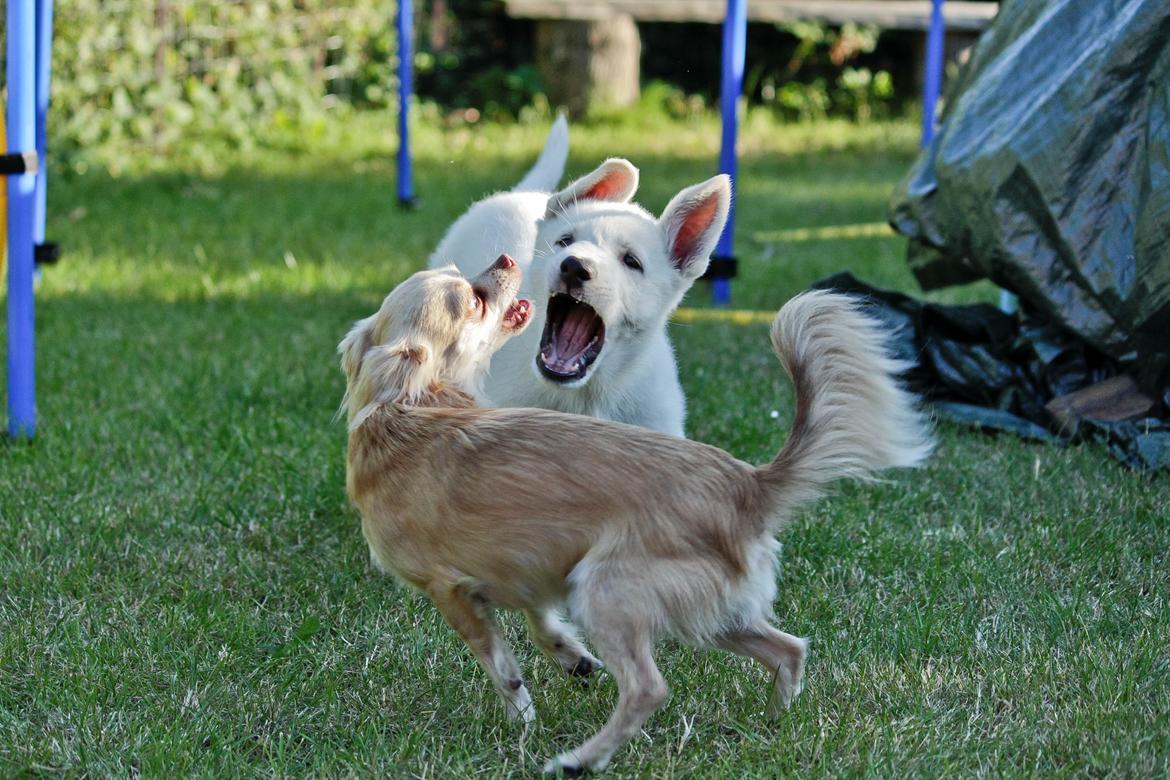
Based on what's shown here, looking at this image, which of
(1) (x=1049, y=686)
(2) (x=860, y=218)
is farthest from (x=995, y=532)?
(2) (x=860, y=218)

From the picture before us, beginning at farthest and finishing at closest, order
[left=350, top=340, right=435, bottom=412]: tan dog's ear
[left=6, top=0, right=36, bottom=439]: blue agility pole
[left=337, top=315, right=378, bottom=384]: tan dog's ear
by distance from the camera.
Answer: [left=6, top=0, right=36, bottom=439]: blue agility pole → [left=337, top=315, right=378, bottom=384]: tan dog's ear → [left=350, top=340, right=435, bottom=412]: tan dog's ear

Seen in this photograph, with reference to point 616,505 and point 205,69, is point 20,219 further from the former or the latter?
point 205,69

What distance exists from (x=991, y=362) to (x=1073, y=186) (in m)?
0.73

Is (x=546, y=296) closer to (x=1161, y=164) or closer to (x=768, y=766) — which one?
(x=768, y=766)

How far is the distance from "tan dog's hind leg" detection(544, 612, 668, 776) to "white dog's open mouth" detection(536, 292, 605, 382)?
4.14 feet

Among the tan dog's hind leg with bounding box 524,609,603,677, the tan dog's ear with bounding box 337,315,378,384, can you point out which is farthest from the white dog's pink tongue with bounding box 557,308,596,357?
the tan dog's hind leg with bounding box 524,609,603,677

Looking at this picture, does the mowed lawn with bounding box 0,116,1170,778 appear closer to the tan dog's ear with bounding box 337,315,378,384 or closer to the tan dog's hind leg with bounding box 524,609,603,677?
the tan dog's hind leg with bounding box 524,609,603,677

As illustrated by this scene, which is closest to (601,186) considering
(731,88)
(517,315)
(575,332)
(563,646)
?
(575,332)

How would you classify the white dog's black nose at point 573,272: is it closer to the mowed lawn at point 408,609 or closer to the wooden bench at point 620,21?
the mowed lawn at point 408,609

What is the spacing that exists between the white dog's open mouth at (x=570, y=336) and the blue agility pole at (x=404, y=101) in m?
5.17

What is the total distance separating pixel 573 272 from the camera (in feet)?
11.3

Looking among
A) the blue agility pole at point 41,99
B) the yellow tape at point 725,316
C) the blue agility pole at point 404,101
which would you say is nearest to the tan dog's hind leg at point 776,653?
the yellow tape at point 725,316

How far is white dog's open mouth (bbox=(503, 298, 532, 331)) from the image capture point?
9.70 ft

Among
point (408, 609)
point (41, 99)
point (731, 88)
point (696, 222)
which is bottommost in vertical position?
point (408, 609)
